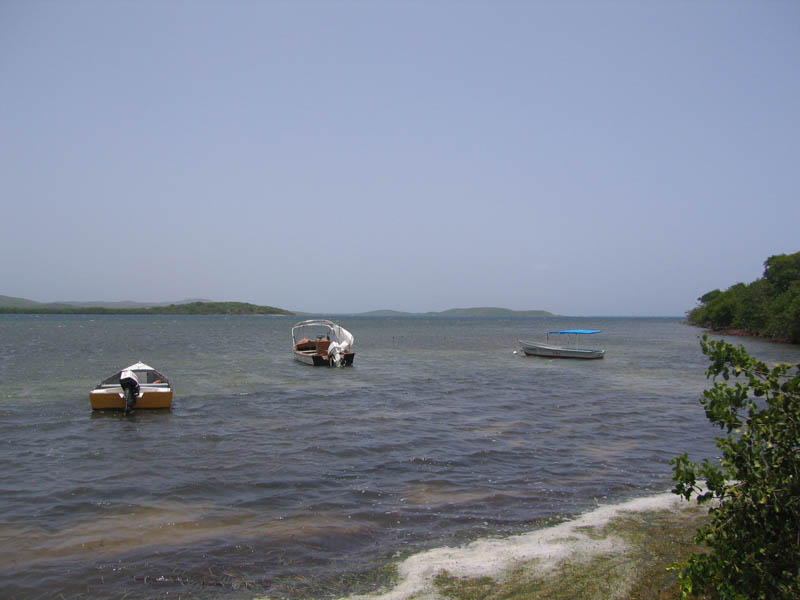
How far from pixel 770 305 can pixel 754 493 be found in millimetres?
72477

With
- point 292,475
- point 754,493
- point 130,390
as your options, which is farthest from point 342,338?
point 754,493

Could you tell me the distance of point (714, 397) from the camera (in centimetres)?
534

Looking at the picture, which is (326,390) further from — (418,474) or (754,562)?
(754,562)

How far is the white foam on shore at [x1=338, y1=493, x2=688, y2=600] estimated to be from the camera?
286 inches

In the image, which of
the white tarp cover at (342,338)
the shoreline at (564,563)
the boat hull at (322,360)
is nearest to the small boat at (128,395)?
the shoreline at (564,563)

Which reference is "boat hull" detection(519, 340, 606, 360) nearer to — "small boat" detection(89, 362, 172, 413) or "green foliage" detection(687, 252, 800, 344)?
"green foliage" detection(687, 252, 800, 344)

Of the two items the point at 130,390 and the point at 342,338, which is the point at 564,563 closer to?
the point at 130,390

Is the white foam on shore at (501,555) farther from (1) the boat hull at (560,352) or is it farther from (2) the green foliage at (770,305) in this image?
(2) the green foliage at (770,305)

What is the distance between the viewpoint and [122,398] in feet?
64.1

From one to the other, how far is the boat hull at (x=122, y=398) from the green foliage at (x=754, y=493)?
18.7 metres

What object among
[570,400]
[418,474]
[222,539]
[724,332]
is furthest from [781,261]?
[222,539]

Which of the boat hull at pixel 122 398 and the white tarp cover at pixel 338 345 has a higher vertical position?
the white tarp cover at pixel 338 345

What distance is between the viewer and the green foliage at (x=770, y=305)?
57406 millimetres

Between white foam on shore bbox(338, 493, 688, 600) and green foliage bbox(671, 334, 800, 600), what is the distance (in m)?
2.86
